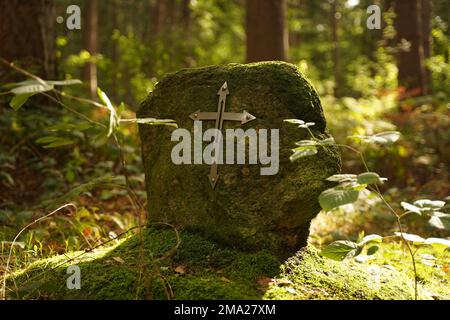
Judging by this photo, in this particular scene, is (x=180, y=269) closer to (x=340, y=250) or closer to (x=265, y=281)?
(x=265, y=281)

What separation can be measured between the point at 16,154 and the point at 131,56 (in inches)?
248

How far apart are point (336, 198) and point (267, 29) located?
20.1 feet

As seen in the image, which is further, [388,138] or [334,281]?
[334,281]

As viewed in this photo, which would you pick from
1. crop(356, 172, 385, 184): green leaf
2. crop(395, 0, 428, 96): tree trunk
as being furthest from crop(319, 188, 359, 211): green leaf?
crop(395, 0, 428, 96): tree trunk

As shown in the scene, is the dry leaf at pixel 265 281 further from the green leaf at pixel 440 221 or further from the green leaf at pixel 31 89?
→ the green leaf at pixel 31 89

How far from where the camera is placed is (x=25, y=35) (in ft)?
22.4

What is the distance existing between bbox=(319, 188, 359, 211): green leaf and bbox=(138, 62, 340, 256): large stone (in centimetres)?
57

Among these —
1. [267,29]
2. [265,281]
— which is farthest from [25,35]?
[265,281]

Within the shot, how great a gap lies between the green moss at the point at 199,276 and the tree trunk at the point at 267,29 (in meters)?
5.32

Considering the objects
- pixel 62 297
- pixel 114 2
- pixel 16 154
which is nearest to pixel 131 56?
pixel 16 154

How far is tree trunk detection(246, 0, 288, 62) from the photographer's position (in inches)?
312

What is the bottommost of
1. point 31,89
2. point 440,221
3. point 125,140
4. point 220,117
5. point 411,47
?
point 440,221
